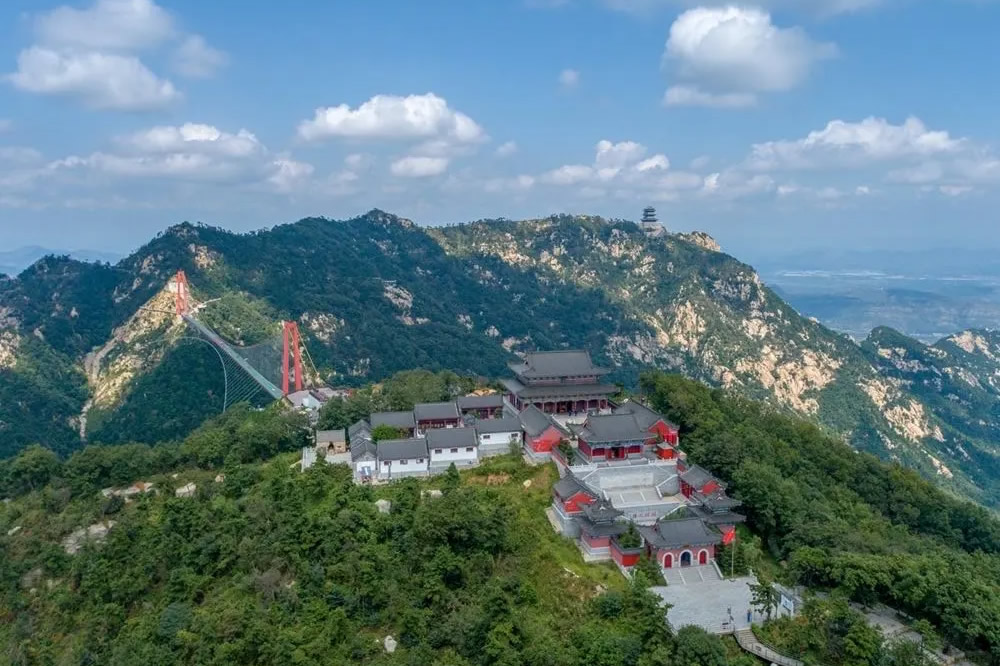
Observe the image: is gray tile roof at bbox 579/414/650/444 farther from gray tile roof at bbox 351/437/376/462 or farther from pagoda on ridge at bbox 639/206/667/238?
pagoda on ridge at bbox 639/206/667/238

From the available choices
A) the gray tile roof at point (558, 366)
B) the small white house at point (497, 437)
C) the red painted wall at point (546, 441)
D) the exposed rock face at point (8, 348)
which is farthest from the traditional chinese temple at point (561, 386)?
the exposed rock face at point (8, 348)

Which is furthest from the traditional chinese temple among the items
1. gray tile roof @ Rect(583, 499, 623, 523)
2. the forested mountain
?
the forested mountain

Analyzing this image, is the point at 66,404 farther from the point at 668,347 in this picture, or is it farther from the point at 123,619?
the point at 668,347

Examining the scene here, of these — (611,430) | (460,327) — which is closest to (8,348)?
(460,327)

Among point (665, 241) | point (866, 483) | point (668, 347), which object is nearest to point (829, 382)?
point (668, 347)

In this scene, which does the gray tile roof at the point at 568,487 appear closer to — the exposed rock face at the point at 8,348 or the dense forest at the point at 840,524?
the dense forest at the point at 840,524

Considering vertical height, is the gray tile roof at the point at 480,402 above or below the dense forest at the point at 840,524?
above

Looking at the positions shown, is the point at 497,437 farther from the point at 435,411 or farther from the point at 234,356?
→ the point at 234,356
